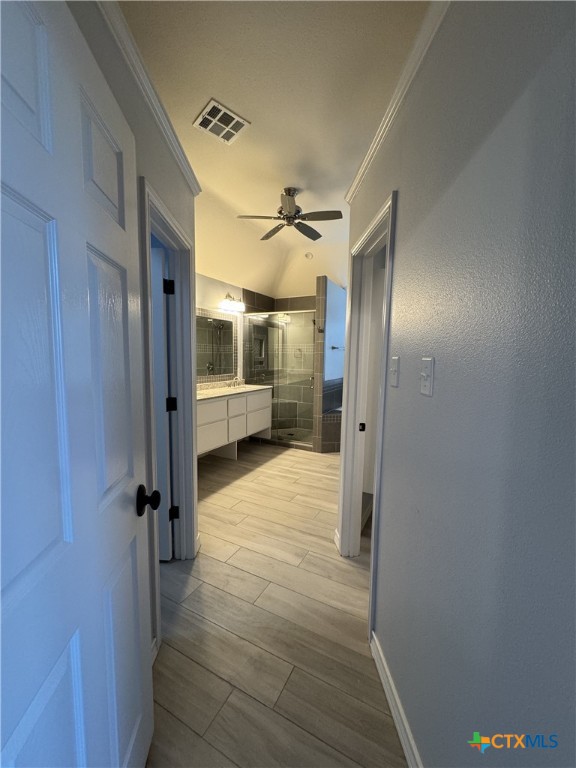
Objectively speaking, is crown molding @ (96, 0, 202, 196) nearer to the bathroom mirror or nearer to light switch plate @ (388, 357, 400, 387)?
light switch plate @ (388, 357, 400, 387)

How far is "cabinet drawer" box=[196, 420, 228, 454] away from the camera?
2990mm

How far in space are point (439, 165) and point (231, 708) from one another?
202cm

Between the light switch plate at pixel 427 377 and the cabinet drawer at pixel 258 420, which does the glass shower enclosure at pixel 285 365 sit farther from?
the light switch plate at pixel 427 377

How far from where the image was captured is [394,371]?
46.6 inches

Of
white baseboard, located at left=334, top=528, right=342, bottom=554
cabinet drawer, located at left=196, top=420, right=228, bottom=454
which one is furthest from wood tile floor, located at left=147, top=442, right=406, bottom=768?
cabinet drawer, located at left=196, top=420, right=228, bottom=454

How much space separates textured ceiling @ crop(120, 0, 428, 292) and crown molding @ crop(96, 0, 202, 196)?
0.31m

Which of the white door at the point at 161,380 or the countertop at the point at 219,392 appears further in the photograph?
the countertop at the point at 219,392

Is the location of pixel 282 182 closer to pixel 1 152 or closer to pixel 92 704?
pixel 1 152

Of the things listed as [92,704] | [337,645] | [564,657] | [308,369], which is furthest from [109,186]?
[308,369]

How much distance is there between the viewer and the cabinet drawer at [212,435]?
2990 millimetres

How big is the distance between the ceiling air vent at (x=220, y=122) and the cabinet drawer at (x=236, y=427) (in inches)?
103

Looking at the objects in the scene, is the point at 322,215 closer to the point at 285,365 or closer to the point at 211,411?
the point at 211,411

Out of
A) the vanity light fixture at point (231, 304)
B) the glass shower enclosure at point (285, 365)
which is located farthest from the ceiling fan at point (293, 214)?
the glass shower enclosure at point (285, 365)

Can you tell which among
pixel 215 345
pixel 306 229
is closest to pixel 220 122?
pixel 306 229
